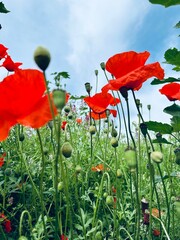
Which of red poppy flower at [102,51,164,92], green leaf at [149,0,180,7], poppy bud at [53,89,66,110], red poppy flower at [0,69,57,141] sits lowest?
poppy bud at [53,89,66,110]

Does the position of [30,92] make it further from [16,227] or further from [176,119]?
[16,227]

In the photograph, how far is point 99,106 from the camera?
1.72 m

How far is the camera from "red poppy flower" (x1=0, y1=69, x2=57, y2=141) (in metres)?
0.82

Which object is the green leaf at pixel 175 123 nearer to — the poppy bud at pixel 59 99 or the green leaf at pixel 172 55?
the green leaf at pixel 172 55

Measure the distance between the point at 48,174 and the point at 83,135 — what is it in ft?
3.57

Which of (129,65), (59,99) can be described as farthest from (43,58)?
(129,65)

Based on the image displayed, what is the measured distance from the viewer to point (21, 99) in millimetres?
851

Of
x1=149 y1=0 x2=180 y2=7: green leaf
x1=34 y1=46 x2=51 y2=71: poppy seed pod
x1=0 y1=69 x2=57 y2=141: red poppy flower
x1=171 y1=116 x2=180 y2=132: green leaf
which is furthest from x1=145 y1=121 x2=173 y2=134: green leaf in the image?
x1=34 y1=46 x2=51 y2=71: poppy seed pod

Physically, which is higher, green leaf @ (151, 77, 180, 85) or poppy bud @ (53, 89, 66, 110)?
green leaf @ (151, 77, 180, 85)

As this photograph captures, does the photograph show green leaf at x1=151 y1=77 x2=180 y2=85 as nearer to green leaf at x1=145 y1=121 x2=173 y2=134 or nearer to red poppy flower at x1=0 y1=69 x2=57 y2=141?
green leaf at x1=145 y1=121 x2=173 y2=134

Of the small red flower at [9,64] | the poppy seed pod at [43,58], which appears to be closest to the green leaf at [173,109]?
the poppy seed pod at [43,58]

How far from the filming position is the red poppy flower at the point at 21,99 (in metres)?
0.82

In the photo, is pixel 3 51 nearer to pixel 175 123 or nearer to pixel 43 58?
pixel 175 123

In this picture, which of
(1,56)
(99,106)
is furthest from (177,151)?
(1,56)
